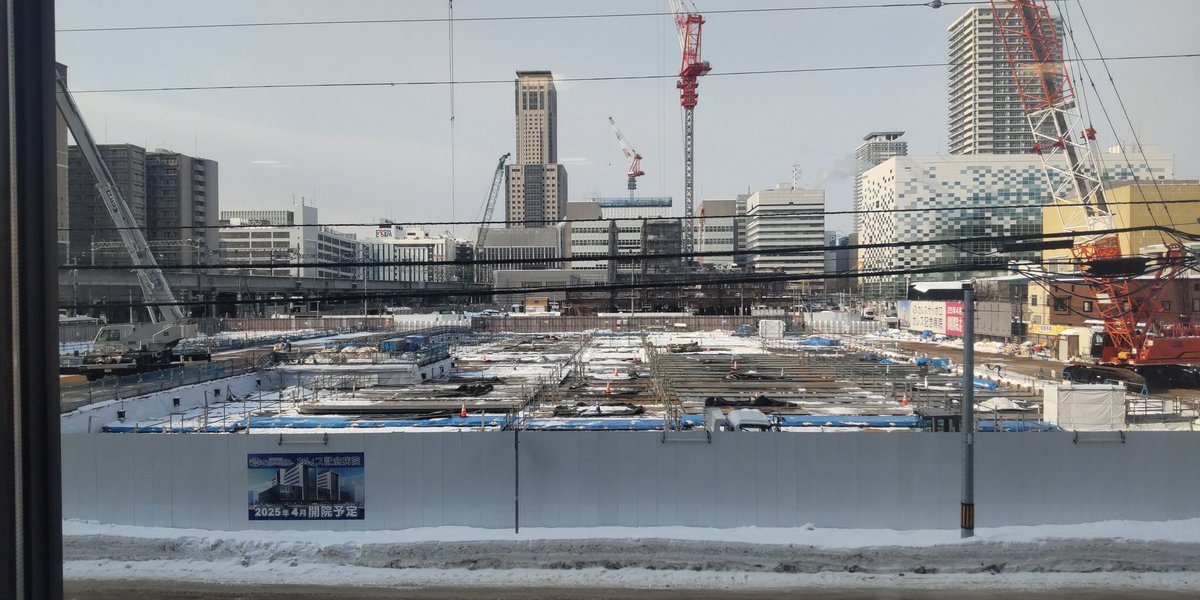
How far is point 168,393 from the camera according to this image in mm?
10414

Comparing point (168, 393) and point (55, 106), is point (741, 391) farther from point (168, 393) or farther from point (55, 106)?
point (55, 106)

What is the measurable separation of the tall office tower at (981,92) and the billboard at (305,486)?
12.7 meters

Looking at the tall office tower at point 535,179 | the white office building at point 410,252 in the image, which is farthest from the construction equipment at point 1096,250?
the white office building at point 410,252

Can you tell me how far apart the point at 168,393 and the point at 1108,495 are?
12.2 m

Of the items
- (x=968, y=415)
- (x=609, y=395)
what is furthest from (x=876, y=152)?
(x=968, y=415)

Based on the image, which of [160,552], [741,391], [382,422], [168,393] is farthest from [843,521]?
[168,393]

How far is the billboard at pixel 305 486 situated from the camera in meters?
5.65

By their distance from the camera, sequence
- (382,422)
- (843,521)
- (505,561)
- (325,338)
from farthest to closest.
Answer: (325,338), (382,422), (843,521), (505,561)

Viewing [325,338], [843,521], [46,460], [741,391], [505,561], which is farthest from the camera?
[325,338]

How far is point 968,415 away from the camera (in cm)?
495

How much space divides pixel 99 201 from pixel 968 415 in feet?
43.8

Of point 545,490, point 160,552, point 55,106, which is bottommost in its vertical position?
point 160,552

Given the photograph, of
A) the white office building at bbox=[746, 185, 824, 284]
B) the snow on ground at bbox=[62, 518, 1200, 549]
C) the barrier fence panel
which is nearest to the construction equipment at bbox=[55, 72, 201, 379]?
the barrier fence panel

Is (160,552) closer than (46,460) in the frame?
No
